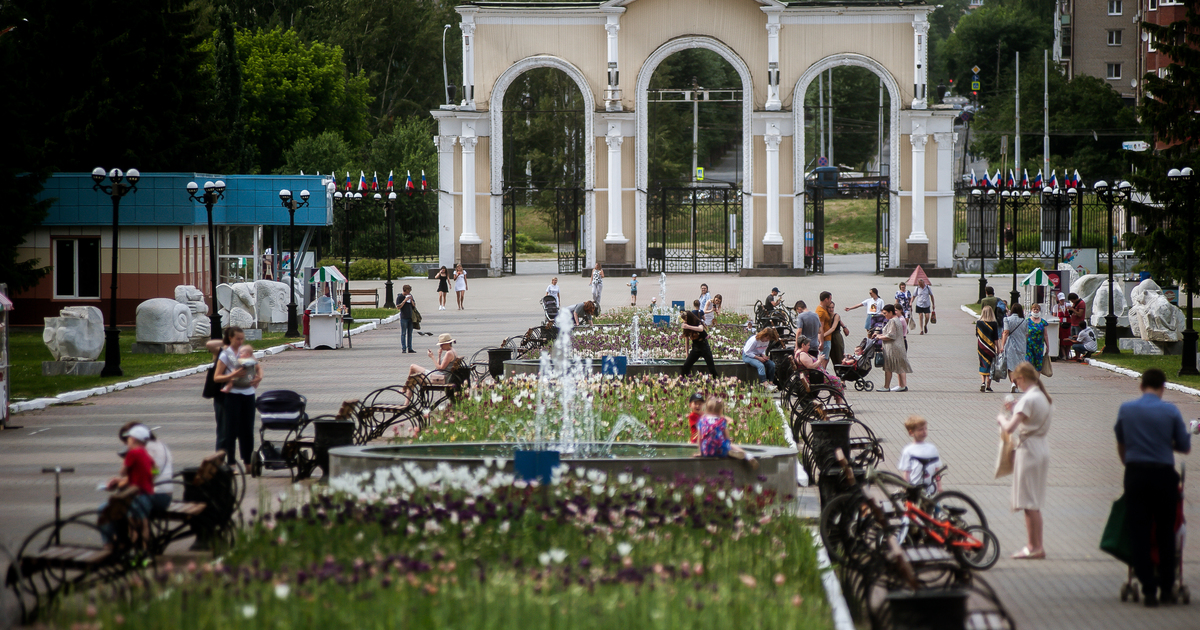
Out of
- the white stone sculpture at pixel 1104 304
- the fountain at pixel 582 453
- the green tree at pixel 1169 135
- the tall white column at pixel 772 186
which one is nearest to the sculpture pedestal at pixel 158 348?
the fountain at pixel 582 453

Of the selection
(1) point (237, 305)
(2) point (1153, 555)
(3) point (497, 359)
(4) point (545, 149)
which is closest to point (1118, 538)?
(2) point (1153, 555)

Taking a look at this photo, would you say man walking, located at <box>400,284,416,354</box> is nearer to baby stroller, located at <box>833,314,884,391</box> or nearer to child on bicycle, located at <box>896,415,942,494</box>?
baby stroller, located at <box>833,314,884,391</box>

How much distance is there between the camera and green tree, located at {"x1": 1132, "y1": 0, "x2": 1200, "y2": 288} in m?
31.8

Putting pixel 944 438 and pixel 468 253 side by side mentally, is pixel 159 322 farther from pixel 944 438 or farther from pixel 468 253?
pixel 468 253

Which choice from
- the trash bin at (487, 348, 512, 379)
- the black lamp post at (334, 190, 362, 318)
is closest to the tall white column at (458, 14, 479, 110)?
the black lamp post at (334, 190, 362, 318)

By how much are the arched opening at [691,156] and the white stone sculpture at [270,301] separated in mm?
23633

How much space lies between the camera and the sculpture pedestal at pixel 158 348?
29547mm

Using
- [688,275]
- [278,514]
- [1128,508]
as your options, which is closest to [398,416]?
[278,514]

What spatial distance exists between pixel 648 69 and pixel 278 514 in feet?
163

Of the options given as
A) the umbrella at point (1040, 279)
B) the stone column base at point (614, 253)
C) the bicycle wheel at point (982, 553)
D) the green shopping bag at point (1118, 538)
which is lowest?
the bicycle wheel at point (982, 553)

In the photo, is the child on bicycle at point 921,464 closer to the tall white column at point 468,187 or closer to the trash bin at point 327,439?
the trash bin at point 327,439

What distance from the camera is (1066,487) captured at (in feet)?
44.5

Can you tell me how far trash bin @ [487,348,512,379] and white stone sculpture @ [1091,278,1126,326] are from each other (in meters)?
16.1

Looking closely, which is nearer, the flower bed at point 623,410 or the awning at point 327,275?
the flower bed at point 623,410
